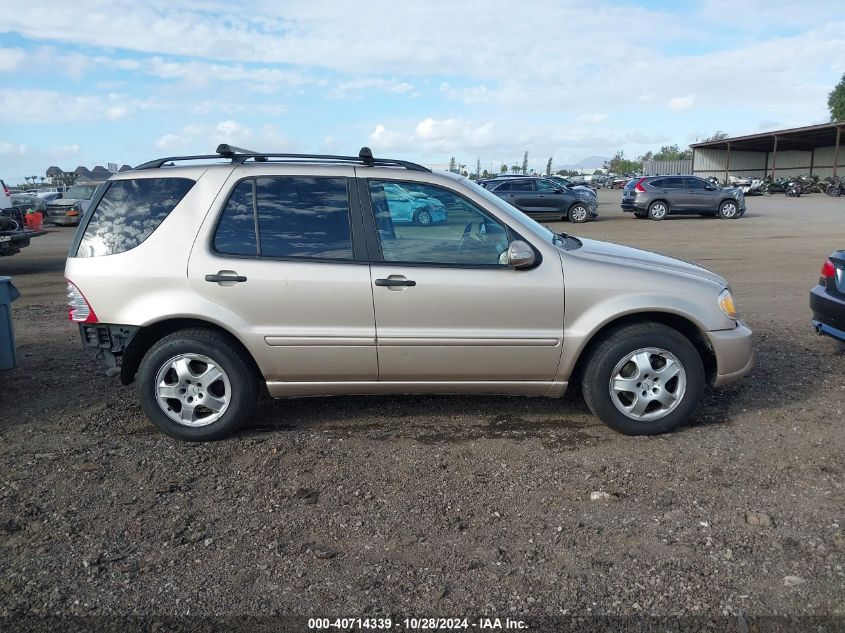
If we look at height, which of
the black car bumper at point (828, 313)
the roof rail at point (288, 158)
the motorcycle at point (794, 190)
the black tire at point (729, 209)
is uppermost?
the roof rail at point (288, 158)

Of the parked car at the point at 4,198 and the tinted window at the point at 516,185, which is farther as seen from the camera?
the tinted window at the point at 516,185

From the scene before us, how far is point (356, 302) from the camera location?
4.41 meters

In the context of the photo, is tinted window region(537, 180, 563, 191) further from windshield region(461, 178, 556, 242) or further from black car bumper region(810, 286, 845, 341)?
Result: windshield region(461, 178, 556, 242)

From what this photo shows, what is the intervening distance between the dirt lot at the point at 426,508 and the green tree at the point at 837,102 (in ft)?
289

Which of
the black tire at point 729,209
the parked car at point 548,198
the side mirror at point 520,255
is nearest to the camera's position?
the side mirror at point 520,255

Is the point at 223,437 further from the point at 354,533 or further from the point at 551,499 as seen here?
the point at 551,499

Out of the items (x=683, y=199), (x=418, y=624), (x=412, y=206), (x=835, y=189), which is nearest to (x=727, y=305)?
(x=412, y=206)

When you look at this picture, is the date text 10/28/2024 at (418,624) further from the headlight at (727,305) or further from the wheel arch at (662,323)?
the headlight at (727,305)

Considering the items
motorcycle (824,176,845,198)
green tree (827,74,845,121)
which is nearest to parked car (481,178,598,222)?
motorcycle (824,176,845,198)

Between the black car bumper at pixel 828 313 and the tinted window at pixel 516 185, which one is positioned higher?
the tinted window at pixel 516 185

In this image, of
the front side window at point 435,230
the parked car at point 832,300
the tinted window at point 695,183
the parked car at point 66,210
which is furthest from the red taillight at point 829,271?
the parked car at point 66,210

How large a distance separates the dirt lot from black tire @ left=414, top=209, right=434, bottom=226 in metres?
1.40

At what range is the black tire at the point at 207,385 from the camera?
4.48 metres

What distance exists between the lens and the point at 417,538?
3410 mm
